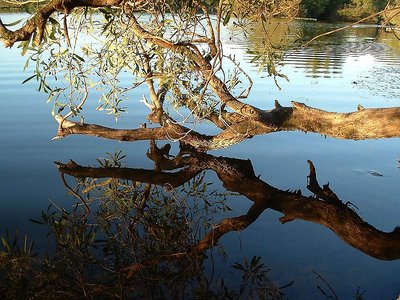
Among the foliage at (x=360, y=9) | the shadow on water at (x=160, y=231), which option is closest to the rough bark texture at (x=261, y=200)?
the shadow on water at (x=160, y=231)

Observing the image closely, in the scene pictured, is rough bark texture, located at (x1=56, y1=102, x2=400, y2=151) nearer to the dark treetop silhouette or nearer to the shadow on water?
the dark treetop silhouette

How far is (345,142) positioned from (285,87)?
4.71m

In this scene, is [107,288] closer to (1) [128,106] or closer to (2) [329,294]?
(2) [329,294]

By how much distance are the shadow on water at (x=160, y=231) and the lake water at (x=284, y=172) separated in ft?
0.43

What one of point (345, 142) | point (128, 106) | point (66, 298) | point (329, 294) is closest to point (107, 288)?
point (66, 298)

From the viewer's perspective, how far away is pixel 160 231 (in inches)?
204

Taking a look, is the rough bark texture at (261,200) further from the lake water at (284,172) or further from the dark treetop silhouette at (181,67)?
the dark treetop silhouette at (181,67)

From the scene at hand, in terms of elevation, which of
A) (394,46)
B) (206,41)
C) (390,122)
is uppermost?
(206,41)

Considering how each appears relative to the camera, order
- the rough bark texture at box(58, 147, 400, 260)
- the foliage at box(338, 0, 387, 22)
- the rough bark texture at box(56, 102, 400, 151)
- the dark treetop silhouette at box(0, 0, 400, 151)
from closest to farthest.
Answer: the rough bark texture at box(58, 147, 400, 260)
the dark treetop silhouette at box(0, 0, 400, 151)
the rough bark texture at box(56, 102, 400, 151)
the foliage at box(338, 0, 387, 22)

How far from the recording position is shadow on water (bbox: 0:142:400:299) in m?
4.10

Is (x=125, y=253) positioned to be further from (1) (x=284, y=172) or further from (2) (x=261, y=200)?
(1) (x=284, y=172)

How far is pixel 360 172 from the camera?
24.1 feet

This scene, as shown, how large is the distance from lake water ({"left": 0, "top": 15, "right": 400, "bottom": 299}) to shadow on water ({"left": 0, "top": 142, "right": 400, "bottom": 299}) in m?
0.13

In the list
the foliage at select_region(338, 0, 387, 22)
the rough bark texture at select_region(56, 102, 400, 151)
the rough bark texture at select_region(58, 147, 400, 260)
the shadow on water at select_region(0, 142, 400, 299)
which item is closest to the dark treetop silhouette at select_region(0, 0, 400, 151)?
the rough bark texture at select_region(56, 102, 400, 151)
